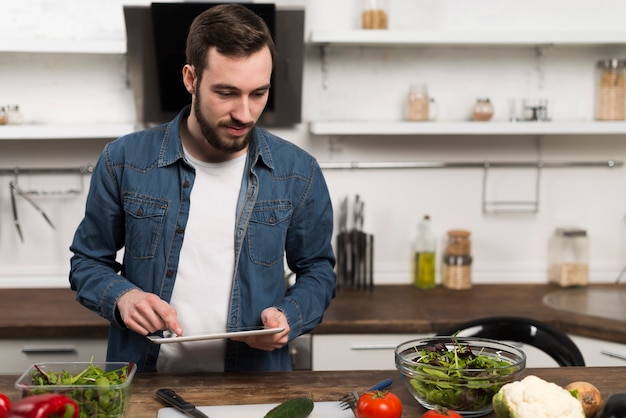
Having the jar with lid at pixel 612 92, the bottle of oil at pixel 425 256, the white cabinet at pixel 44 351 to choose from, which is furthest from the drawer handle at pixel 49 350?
the jar with lid at pixel 612 92

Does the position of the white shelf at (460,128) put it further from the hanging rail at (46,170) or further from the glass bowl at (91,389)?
the glass bowl at (91,389)

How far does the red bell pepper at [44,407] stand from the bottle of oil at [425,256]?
2148 millimetres

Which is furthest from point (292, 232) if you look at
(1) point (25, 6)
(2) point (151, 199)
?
(1) point (25, 6)

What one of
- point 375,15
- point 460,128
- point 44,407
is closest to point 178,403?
point 44,407

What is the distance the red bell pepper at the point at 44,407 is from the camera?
3.81 feet

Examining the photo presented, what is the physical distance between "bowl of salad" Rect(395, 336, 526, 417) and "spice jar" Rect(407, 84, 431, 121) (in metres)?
1.66

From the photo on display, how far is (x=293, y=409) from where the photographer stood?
144 centimetres

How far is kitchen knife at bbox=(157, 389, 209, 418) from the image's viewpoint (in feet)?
4.80

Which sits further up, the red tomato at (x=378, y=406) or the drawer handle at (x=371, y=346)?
the red tomato at (x=378, y=406)

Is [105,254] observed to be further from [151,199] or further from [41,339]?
[41,339]

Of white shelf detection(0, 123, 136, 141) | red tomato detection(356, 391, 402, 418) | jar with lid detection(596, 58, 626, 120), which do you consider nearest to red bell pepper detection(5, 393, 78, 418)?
red tomato detection(356, 391, 402, 418)

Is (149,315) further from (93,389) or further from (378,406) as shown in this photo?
(378,406)

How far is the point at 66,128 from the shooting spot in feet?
9.51

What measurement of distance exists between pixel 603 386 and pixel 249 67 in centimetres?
104
